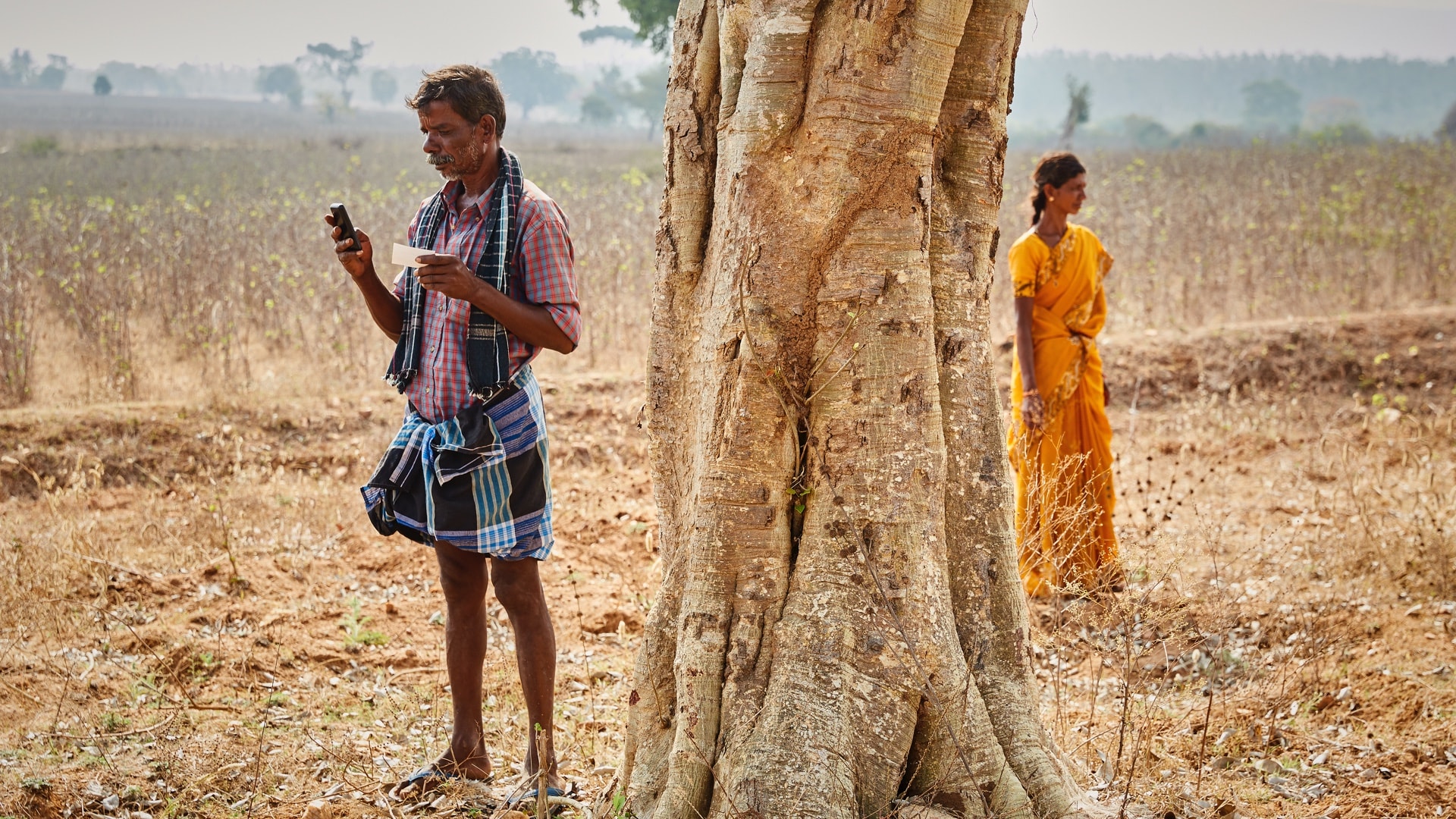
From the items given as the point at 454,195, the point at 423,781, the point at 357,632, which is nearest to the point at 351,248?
the point at 454,195

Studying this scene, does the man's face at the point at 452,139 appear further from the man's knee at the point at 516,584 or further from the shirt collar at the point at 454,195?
the man's knee at the point at 516,584

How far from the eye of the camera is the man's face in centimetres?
263

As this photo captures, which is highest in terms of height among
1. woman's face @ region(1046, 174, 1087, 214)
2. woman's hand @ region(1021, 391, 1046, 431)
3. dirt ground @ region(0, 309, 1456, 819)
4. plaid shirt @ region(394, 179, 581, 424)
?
woman's face @ region(1046, 174, 1087, 214)

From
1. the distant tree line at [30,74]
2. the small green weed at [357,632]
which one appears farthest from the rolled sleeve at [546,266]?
the distant tree line at [30,74]

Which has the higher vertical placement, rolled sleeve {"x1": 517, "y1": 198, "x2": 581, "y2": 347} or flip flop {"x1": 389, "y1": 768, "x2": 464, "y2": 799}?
rolled sleeve {"x1": 517, "y1": 198, "x2": 581, "y2": 347}

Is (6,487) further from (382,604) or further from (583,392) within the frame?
(583,392)

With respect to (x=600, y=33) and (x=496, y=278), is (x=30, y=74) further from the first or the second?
(x=496, y=278)

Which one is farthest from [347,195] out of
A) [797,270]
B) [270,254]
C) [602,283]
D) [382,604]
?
[797,270]

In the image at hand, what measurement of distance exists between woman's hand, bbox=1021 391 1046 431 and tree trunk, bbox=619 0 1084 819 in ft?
7.60

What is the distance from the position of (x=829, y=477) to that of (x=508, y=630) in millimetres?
2422

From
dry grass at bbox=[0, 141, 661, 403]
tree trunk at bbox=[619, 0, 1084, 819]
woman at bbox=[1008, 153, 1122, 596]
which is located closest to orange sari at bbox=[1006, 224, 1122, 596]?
woman at bbox=[1008, 153, 1122, 596]

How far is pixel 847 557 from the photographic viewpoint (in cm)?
230

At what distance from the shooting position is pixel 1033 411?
464cm

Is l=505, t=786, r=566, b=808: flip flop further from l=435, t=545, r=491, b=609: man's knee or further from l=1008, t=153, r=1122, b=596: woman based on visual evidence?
l=1008, t=153, r=1122, b=596: woman
